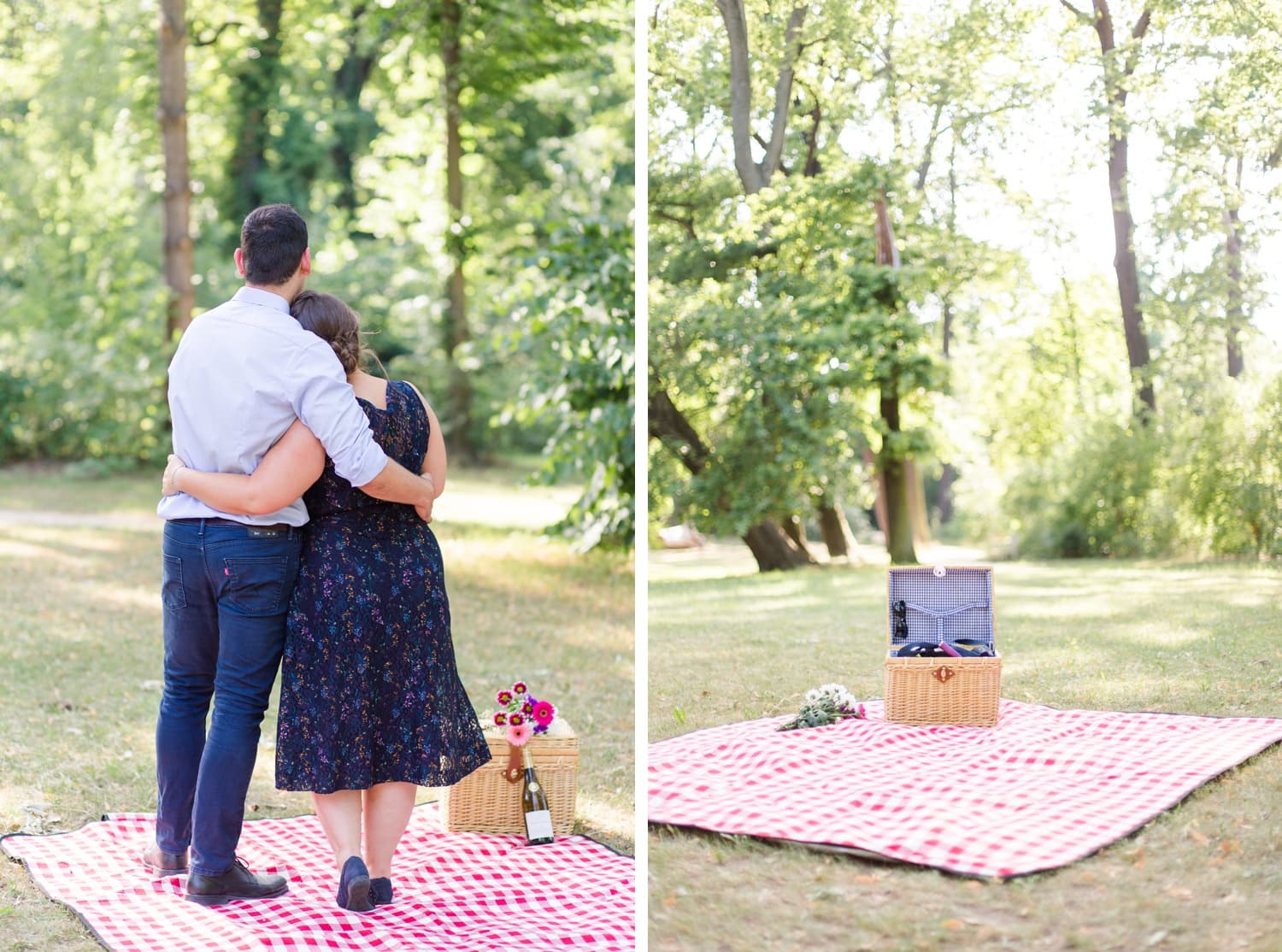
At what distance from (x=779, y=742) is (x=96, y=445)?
39.9 ft

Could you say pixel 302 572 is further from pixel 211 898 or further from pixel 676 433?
pixel 676 433

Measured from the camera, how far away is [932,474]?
9.46 ft

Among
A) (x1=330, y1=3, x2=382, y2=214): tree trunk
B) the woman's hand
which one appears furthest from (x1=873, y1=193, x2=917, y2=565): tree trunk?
(x1=330, y1=3, x2=382, y2=214): tree trunk

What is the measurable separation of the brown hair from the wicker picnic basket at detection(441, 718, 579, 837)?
4.13 feet

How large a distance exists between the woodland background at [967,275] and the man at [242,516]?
757 mm

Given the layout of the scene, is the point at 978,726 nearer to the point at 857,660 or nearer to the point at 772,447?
the point at 857,660

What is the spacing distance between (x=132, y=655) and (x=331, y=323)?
3512 mm

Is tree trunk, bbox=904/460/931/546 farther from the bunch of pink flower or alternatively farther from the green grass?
the bunch of pink flower

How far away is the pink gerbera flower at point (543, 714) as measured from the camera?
12.1ft

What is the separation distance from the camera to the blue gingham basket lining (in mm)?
2742

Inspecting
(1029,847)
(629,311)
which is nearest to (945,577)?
(1029,847)

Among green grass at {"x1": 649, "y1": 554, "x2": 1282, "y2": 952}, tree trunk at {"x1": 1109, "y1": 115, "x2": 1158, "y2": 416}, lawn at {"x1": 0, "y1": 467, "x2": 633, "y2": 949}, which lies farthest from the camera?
lawn at {"x1": 0, "y1": 467, "x2": 633, "y2": 949}

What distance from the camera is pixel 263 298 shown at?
289 centimetres

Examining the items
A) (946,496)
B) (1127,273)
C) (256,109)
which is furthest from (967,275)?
(256,109)
